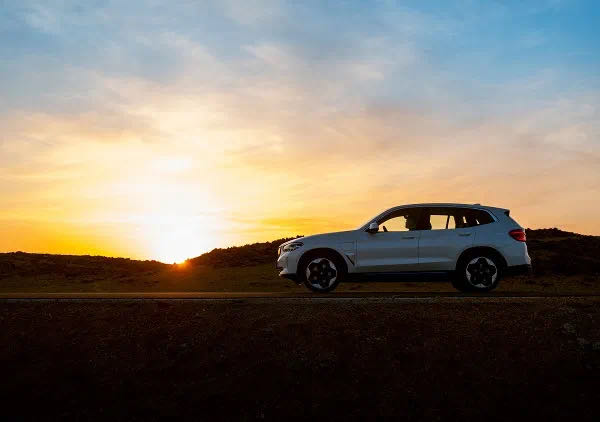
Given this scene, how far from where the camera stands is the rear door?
13.9m

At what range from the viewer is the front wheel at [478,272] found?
46.0 ft

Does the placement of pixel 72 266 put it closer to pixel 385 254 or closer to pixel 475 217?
pixel 385 254

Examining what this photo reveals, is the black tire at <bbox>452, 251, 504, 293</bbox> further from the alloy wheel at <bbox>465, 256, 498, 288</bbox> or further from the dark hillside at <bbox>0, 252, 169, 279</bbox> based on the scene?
the dark hillside at <bbox>0, 252, 169, 279</bbox>

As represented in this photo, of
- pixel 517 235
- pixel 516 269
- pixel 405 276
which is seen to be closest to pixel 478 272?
pixel 516 269

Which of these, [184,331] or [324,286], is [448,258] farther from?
[184,331]

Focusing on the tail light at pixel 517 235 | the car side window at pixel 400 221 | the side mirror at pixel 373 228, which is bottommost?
the tail light at pixel 517 235

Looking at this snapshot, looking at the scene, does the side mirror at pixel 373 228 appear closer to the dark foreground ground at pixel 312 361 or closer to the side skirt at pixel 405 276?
the side skirt at pixel 405 276

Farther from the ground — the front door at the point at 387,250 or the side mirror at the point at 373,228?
the side mirror at the point at 373,228

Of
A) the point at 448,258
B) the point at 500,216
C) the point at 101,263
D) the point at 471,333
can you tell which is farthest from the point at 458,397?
the point at 101,263

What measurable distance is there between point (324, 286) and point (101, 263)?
86.5 ft

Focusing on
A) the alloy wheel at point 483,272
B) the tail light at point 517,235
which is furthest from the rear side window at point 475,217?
the alloy wheel at point 483,272

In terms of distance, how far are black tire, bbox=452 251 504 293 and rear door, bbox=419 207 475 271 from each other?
22cm

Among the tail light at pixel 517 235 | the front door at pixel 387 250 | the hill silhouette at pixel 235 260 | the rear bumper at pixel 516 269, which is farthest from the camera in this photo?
the hill silhouette at pixel 235 260

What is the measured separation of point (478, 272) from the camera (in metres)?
14.1
